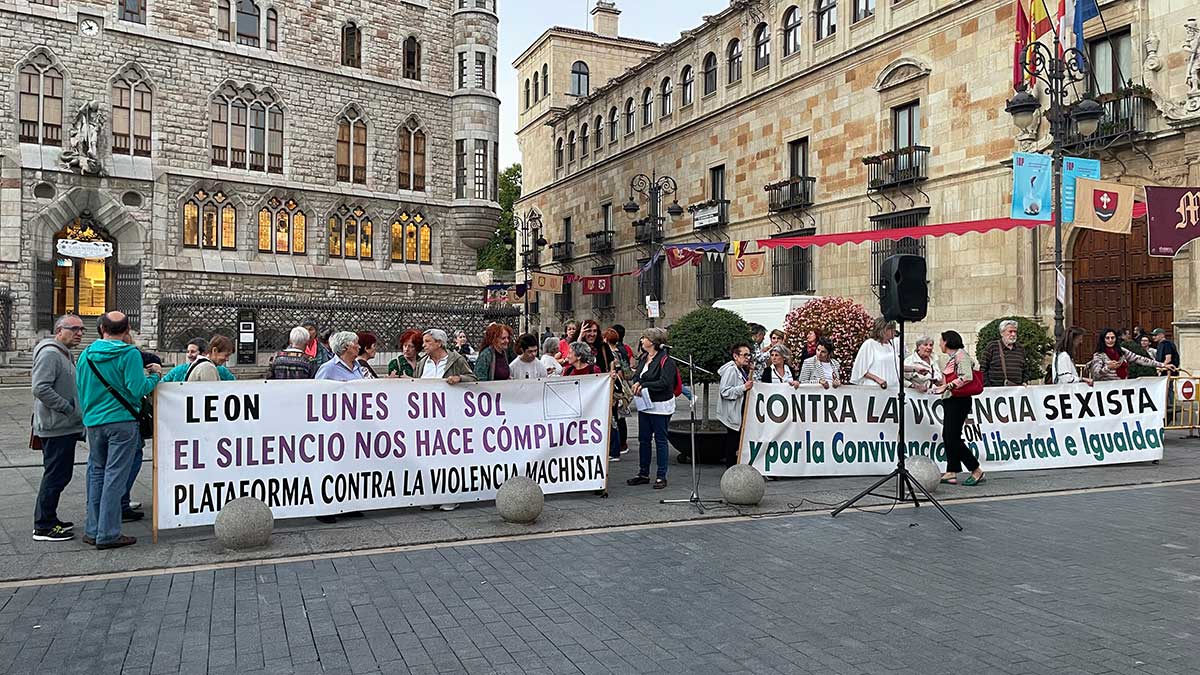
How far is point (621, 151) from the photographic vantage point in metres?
44.7

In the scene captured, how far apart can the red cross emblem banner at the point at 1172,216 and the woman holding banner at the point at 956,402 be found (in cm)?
838

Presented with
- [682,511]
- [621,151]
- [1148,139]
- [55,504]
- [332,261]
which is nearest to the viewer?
[55,504]

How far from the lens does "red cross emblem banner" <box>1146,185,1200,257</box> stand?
1620 centimetres

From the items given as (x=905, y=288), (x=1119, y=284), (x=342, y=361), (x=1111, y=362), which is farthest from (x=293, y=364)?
(x=1119, y=284)

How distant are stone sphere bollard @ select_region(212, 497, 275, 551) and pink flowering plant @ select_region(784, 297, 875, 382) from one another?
12.8m

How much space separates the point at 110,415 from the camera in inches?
284

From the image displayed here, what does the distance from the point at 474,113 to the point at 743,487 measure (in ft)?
101

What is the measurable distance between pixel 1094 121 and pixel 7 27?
30869 millimetres

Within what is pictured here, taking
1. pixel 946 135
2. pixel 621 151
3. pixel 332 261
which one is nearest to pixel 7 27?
pixel 332 261

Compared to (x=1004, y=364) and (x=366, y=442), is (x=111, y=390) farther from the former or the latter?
(x=1004, y=364)

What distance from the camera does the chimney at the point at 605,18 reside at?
54250 mm

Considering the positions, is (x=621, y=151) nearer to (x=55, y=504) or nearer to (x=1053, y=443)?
(x=1053, y=443)

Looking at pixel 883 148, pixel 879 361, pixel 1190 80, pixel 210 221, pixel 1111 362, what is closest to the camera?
pixel 879 361

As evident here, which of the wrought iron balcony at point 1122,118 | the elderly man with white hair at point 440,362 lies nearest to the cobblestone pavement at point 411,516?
the elderly man with white hair at point 440,362
